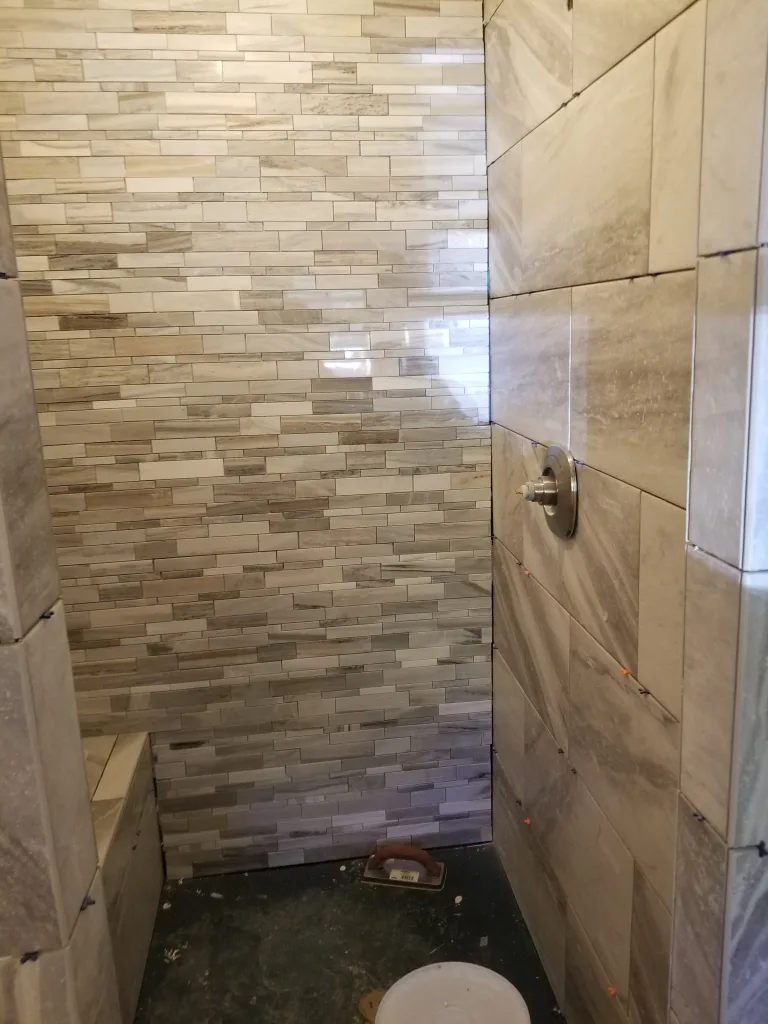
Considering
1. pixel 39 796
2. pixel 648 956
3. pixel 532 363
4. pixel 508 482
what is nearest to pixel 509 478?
pixel 508 482

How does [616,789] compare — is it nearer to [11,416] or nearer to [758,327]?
[758,327]

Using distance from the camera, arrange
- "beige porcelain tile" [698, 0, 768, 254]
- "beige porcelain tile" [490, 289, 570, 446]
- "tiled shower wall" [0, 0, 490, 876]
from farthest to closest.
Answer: "tiled shower wall" [0, 0, 490, 876] → "beige porcelain tile" [490, 289, 570, 446] → "beige porcelain tile" [698, 0, 768, 254]

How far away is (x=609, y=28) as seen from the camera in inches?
39.3

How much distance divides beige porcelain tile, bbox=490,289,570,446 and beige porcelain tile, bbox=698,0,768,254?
1.57ft

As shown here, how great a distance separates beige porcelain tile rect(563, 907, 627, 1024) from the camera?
3.97 feet

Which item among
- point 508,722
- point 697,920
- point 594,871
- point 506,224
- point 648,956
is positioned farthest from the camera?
point 508,722

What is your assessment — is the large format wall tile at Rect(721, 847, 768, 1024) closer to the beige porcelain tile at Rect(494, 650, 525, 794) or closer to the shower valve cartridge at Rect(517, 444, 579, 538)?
the shower valve cartridge at Rect(517, 444, 579, 538)

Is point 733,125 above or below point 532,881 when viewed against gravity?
above

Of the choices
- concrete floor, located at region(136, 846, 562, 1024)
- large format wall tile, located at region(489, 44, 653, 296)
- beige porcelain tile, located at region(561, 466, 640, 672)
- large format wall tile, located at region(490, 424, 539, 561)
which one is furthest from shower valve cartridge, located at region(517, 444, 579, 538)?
concrete floor, located at region(136, 846, 562, 1024)

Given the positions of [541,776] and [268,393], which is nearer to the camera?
[541,776]

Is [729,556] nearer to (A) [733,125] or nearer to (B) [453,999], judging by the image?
(A) [733,125]

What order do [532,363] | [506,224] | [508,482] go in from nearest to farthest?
1. [532,363]
2. [506,224]
3. [508,482]

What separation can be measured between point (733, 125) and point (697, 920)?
2.51 ft

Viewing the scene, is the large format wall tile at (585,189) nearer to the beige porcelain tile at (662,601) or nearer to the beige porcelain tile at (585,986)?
the beige porcelain tile at (662,601)
